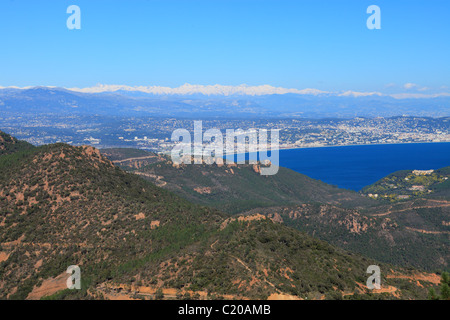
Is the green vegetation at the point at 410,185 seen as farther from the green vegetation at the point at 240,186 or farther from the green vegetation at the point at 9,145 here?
the green vegetation at the point at 9,145

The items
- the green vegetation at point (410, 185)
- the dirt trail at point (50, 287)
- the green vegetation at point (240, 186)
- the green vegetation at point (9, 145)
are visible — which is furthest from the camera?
the green vegetation at point (410, 185)

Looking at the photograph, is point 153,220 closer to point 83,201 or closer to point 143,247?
point 143,247

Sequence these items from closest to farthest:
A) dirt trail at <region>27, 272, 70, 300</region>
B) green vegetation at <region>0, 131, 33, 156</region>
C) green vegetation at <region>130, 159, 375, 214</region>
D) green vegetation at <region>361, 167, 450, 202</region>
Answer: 1. dirt trail at <region>27, 272, 70, 300</region>
2. green vegetation at <region>0, 131, 33, 156</region>
3. green vegetation at <region>130, 159, 375, 214</region>
4. green vegetation at <region>361, 167, 450, 202</region>

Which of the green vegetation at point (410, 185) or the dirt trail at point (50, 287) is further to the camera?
the green vegetation at point (410, 185)

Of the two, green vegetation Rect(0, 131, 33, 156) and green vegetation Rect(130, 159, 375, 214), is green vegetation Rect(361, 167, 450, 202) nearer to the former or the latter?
green vegetation Rect(130, 159, 375, 214)

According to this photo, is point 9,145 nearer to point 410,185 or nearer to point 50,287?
point 50,287

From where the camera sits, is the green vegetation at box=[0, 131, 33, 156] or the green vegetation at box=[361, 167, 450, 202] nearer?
the green vegetation at box=[0, 131, 33, 156]

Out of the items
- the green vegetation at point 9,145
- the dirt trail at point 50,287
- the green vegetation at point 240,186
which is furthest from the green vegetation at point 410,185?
the dirt trail at point 50,287

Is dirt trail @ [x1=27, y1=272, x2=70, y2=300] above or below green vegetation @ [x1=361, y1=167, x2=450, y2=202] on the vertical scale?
above

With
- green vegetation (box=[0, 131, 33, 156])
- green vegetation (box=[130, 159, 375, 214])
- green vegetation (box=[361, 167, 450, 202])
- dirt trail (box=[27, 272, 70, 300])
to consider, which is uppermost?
green vegetation (box=[0, 131, 33, 156])

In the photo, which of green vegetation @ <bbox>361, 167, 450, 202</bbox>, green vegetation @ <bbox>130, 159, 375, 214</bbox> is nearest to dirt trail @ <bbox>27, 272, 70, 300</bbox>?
green vegetation @ <bbox>130, 159, 375, 214</bbox>
